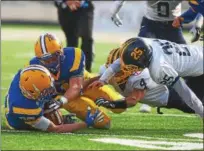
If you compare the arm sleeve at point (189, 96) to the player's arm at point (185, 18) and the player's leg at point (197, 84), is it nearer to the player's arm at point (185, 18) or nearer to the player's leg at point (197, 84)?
the player's leg at point (197, 84)

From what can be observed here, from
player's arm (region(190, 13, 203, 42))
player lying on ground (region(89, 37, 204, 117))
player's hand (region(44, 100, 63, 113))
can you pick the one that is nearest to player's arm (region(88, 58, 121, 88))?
player lying on ground (region(89, 37, 204, 117))

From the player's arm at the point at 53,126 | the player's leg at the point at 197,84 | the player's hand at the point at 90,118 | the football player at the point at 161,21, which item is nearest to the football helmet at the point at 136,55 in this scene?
the player's hand at the point at 90,118

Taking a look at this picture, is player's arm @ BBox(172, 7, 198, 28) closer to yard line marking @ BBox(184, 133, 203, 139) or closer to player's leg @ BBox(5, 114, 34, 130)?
yard line marking @ BBox(184, 133, 203, 139)

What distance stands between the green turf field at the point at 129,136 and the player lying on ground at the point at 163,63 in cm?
29

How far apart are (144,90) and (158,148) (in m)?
1.07

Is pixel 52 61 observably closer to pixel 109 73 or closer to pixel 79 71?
pixel 79 71

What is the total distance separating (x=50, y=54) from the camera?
5.85 metres

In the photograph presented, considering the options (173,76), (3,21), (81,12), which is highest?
(173,76)

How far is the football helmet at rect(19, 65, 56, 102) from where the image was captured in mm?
5410

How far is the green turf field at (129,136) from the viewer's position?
16.4ft

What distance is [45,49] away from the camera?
19.3 ft

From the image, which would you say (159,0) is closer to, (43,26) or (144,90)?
(144,90)

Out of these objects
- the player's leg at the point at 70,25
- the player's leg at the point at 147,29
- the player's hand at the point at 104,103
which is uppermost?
the player's leg at the point at 147,29

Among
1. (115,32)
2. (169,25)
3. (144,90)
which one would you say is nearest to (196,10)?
(169,25)
